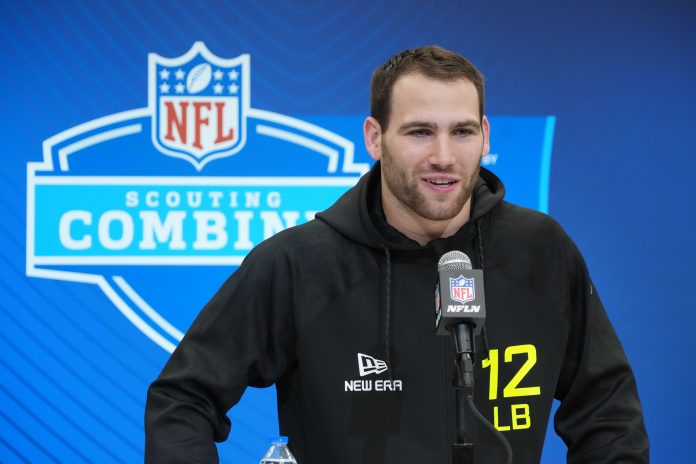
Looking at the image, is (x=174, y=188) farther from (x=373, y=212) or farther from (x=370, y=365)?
(x=370, y=365)

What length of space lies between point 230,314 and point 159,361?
1543 mm

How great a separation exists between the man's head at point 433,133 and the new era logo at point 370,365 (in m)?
0.29

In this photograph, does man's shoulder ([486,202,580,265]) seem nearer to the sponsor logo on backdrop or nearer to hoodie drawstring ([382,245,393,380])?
hoodie drawstring ([382,245,393,380])

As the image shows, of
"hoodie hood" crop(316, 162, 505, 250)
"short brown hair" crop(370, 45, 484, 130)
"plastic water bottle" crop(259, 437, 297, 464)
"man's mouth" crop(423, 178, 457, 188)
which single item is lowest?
"plastic water bottle" crop(259, 437, 297, 464)

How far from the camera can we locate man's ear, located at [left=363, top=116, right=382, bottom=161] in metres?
1.81

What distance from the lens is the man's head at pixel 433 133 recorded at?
1.61 metres

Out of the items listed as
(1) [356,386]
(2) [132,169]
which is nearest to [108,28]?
(2) [132,169]

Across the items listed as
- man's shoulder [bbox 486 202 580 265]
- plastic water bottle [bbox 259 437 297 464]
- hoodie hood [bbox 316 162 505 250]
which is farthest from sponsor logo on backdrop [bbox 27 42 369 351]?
plastic water bottle [bbox 259 437 297 464]

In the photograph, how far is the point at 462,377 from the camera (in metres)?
1.16

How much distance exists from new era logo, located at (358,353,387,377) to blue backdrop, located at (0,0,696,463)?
1.53 m

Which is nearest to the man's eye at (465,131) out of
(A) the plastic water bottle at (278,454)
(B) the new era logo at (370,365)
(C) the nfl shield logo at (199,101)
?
(B) the new era logo at (370,365)

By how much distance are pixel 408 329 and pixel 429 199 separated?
10.2 inches

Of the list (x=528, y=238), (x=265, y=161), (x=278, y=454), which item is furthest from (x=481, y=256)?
(x=265, y=161)

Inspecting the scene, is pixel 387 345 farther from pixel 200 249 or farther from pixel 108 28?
pixel 108 28
